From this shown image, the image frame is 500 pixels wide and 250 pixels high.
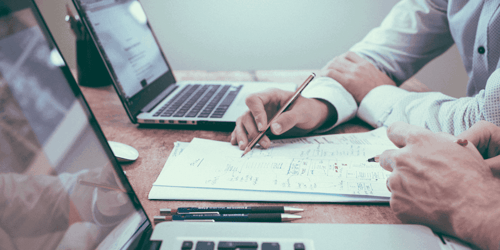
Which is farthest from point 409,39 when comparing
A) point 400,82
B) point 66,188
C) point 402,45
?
point 66,188

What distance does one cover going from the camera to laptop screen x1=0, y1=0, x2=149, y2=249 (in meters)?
0.21

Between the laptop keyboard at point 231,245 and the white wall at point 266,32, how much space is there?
160 centimetres

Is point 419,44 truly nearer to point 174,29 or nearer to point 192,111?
point 192,111

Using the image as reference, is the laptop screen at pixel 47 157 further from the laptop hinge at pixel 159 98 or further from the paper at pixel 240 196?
the laptop hinge at pixel 159 98

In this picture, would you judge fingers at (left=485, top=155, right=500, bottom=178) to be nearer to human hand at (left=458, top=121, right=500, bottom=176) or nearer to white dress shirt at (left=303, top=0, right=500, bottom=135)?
human hand at (left=458, top=121, right=500, bottom=176)

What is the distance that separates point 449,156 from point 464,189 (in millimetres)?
41

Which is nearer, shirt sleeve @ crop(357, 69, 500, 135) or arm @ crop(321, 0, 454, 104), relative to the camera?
shirt sleeve @ crop(357, 69, 500, 135)

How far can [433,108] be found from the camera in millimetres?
558

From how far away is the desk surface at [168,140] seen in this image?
1.20 ft

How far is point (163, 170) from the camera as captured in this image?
0.46m

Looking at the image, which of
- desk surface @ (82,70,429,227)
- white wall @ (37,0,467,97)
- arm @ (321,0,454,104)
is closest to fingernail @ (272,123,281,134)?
desk surface @ (82,70,429,227)

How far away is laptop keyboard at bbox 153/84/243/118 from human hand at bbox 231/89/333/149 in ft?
0.34

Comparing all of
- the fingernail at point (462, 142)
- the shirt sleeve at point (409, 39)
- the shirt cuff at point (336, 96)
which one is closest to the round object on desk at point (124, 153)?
the shirt cuff at point (336, 96)

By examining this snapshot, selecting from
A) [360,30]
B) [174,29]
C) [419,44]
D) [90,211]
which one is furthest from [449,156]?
[174,29]
